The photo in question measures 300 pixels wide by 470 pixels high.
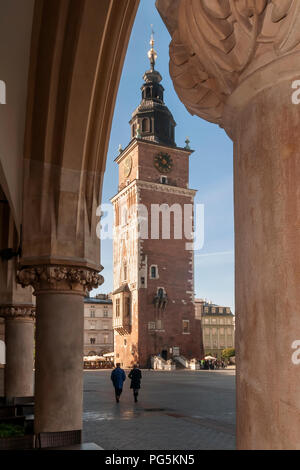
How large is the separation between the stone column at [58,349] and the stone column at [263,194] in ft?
19.2

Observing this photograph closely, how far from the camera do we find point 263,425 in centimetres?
169

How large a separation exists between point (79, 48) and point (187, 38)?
5.22m

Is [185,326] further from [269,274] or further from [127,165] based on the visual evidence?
[269,274]

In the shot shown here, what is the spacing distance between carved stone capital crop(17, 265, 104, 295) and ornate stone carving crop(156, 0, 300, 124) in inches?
219

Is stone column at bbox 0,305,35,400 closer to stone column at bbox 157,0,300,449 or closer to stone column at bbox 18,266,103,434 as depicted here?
stone column at bbox 18,266,103,434

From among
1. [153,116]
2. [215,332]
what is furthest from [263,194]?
[215,332]

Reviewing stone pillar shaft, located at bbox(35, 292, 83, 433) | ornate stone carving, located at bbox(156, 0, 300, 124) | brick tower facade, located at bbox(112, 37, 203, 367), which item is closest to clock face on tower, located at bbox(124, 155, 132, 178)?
brick tower facade, located at bbox(112, 37, 203, 367)

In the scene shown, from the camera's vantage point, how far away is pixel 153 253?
60469 mm

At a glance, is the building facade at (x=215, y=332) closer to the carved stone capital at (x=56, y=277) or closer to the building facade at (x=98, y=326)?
the building facade at (x=98, y=326)

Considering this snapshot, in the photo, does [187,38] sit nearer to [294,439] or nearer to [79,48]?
[294,439]

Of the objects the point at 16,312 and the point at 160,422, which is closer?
the point at 16,312

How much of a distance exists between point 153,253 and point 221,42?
192 feet

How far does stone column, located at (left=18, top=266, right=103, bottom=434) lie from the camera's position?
289 inches

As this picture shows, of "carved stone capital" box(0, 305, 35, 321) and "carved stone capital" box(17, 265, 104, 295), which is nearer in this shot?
"carved stone capital" box(17, 265, 104, 295)
